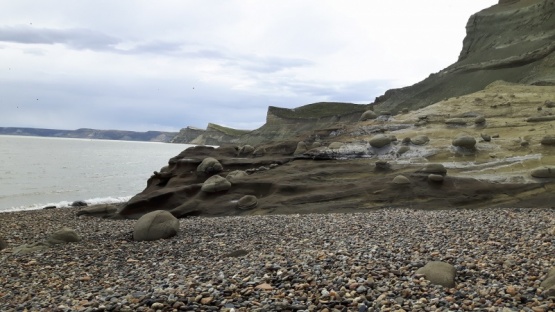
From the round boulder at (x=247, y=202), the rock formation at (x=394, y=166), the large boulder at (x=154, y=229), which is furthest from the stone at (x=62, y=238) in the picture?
the round boulder at (x=247, y=202)

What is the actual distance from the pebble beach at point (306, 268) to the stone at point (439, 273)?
158 mm

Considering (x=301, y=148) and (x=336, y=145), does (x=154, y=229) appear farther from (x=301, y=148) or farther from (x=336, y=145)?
(x=301, y=148)

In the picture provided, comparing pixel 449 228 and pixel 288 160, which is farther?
pixel 288 160

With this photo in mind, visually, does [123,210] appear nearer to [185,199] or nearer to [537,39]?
[185,199]

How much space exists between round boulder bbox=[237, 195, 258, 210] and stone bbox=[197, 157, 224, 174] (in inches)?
214

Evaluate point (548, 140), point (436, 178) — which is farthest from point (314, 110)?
point (436, 178)

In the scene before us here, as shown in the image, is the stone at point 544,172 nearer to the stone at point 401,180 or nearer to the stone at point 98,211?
the stone at point 401,180

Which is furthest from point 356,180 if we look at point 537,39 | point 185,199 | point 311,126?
point 311,126

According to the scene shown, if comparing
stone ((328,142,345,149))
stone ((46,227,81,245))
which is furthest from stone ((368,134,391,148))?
stone ((46,227,81,245))

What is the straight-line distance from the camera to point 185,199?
2172 centimetres

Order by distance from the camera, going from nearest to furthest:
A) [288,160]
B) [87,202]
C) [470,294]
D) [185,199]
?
[470,294] < [185,199] < [288,160] < [87,202]

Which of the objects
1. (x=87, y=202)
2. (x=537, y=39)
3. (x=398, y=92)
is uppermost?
(x=537, y=39)

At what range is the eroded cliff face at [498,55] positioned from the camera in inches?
1558

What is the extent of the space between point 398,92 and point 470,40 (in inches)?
410
